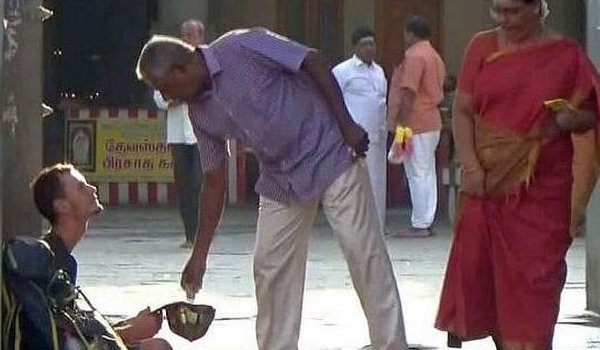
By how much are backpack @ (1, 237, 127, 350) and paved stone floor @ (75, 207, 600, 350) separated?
3.22m

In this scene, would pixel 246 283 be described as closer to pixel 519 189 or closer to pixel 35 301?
pixel 519 189

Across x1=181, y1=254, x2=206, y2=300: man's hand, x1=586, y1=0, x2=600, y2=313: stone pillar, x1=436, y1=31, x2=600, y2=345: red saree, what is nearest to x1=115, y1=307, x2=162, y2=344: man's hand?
x1=181, y1=254, x2=206, y2=300: man's hand

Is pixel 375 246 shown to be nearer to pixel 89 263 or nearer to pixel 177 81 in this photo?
pixel 177 81

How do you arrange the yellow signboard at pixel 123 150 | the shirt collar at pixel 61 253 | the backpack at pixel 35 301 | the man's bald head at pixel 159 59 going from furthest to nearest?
the yellow signboard at pixel 123 150 < the man's bald head at pixel 159 59 < the shirt collar at pixel 61 253 < the backpack at pixel 35 301

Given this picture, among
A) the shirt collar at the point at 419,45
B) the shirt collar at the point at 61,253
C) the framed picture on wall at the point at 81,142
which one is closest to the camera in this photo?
the shirt collar at the point at 61,253

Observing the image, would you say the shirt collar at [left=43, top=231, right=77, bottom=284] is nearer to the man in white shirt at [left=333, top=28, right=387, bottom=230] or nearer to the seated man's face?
the seated man's face

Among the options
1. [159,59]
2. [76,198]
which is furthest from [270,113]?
[76,198]

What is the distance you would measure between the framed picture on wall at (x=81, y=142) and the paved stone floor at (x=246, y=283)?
1.94 metres

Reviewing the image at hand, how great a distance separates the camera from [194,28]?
41.0 feet

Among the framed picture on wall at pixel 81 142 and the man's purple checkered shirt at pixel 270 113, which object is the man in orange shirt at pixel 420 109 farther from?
the man's purple checkered shirt at pixel 270 113

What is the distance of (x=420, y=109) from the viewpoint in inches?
529

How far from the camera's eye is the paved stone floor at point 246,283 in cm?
863

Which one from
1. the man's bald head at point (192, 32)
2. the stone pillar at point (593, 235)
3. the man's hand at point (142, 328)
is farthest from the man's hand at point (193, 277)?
the man's bald head at point (192, 32)

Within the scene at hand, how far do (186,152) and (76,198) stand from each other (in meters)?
7.23
